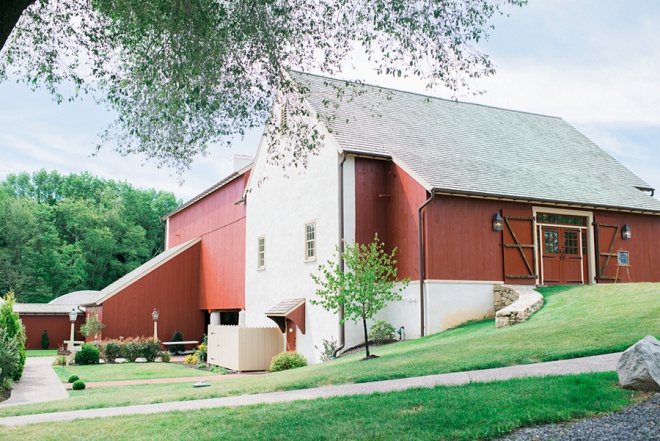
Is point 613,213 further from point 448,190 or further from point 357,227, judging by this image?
point 357,227

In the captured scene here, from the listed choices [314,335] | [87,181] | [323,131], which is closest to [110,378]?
[314,335]

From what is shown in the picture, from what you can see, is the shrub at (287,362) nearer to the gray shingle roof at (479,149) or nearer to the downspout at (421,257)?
the downspout at (421,257)

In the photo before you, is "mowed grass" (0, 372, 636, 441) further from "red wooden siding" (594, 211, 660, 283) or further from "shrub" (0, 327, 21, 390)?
"red wooden siding" (594, 211, 660, 283)

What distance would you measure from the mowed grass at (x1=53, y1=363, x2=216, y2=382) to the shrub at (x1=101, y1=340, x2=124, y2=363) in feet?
4.67

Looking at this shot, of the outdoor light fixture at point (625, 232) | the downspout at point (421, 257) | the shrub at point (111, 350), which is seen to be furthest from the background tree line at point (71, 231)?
the outdoor light fixture at point (625, 232)

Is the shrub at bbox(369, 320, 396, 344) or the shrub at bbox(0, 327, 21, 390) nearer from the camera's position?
the shrub at bbox(0, 327, 21, 390)

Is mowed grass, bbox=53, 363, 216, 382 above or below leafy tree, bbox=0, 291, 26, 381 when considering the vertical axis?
below

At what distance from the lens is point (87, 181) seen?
202ft

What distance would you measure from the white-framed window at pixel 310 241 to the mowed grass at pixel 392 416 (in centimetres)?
1138

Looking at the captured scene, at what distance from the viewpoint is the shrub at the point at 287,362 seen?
1812 centimetres

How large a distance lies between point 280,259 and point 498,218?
26.0ft

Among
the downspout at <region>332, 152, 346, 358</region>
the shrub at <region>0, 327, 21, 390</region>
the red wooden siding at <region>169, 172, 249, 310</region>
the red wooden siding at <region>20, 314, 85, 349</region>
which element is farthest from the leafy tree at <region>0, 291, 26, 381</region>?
the red wooden siding at <region>20, 314, 85, 349</region>

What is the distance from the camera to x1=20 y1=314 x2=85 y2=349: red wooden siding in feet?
125

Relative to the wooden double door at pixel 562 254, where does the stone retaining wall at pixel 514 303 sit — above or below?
below
